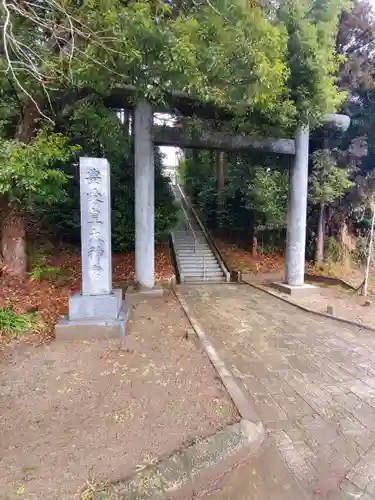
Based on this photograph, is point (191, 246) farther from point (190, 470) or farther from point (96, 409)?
point (190, 470)

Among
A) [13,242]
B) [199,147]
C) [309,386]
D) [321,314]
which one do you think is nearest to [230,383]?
[309,386]

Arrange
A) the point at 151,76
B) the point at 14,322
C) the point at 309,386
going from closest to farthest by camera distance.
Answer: the point at 309,386, the point at 14,322, the point at 151,76

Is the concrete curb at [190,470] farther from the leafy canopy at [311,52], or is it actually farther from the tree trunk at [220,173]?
the tree trunk at [220,173]

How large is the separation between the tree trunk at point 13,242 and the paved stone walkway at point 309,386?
4020mm

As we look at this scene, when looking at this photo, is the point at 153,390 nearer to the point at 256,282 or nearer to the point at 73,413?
the point at 73,413

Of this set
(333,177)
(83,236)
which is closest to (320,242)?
(333,177)

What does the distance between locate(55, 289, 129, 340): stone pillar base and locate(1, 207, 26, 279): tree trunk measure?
94.8 inches

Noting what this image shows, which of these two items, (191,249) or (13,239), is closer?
(13,239)

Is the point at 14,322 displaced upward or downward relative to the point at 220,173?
downward

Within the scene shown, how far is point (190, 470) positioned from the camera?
95.6 inches

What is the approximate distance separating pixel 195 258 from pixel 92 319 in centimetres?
696

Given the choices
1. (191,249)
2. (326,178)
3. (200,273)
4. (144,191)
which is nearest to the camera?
(144,191)

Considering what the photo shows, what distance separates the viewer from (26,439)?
268 centimetres

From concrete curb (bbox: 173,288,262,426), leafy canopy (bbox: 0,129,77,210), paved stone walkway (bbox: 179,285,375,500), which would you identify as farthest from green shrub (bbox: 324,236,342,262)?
leafy canopy (bbox: 0,129,77,210)
